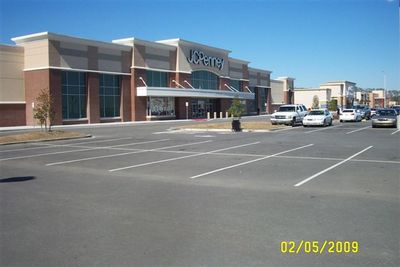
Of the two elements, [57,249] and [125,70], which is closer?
[57,249]

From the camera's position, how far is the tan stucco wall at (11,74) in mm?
44062

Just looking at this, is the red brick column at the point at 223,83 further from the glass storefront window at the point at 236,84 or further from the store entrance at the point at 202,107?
the store entrance at the point at 202,107

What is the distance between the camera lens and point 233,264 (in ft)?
16.8

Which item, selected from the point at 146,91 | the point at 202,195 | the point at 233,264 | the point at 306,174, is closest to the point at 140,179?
the point at 202,195

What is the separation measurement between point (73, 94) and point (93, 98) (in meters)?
2.48

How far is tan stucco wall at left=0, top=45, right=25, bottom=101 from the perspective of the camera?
44.1 meters

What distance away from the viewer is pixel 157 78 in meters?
59.2

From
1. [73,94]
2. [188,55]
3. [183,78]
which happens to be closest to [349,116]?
[183,78]

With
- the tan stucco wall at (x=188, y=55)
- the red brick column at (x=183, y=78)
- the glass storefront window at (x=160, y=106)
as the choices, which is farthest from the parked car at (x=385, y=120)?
the tan stucco wall at (x=188, y=55)

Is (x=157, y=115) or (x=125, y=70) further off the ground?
(x=125, y=70)

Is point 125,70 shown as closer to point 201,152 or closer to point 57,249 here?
point 201,152

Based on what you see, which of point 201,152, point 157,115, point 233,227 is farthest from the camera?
point 157,115

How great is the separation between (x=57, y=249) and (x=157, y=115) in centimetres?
5332
